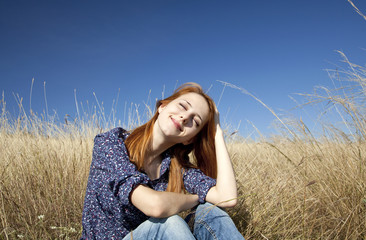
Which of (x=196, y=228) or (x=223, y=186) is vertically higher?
(x=223, y=186)

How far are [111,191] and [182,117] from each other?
0.68 m

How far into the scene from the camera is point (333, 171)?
2203 mm

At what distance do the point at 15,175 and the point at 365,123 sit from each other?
10.9 feet

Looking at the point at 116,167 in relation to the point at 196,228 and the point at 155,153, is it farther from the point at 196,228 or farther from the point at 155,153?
the point at 196,228

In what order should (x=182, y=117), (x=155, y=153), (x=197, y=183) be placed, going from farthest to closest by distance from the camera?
1. (x=155, y=153)
2. (x=197, y=183)
3. (x=182, y=117)

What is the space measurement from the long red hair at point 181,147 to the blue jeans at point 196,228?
40cm

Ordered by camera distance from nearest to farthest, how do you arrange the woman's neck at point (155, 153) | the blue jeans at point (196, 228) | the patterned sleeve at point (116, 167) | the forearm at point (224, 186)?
the blue jeans at point (196, 228)
the patterned sleeve at point (116, 167)
the forearm at point (224, 186)
the woman's neck at point (155, 153)

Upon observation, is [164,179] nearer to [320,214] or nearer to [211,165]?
[211,165]

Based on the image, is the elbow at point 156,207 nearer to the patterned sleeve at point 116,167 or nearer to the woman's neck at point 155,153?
the patterned sleeve at point 116,167

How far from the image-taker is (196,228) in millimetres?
1655

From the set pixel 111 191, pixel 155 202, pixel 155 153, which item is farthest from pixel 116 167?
pixel 155 153

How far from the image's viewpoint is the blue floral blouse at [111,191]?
158 centimetres

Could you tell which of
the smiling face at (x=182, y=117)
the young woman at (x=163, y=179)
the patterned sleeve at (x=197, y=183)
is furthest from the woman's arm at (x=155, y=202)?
the smiling face at (x=182, y=117)

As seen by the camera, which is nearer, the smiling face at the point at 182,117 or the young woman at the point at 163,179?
the young woman at the point at 163,179
